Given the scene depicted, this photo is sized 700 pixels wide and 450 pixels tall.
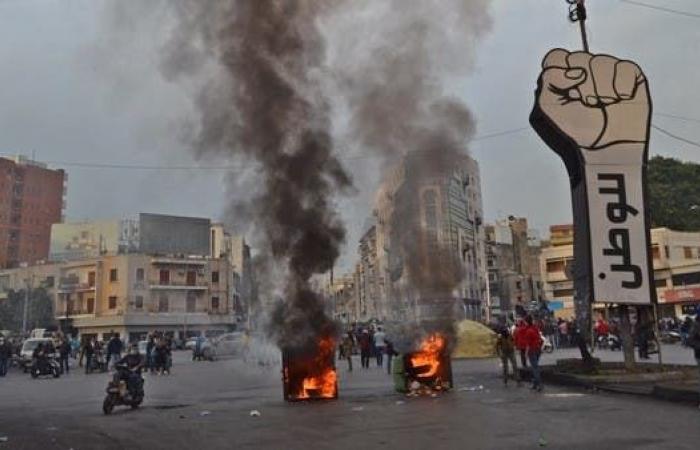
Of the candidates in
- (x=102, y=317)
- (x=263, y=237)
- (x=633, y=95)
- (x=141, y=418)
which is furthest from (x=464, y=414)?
(x=102, y=317)

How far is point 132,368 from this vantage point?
1378 centimetres

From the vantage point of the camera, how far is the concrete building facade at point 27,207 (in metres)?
95.8

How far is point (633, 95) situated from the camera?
15.8 meters

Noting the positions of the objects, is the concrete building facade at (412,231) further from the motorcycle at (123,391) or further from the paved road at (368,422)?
the motorcycle at (123,391)

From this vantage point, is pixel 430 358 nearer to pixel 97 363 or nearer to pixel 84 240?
pixel 97 363

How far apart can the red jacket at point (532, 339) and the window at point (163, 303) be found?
192 feet

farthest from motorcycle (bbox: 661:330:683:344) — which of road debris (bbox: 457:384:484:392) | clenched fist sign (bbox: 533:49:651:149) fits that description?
road debris (bbox: 457:384:484:392)

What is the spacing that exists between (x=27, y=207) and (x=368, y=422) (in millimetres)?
102021

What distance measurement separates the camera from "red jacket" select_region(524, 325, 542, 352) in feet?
45.9

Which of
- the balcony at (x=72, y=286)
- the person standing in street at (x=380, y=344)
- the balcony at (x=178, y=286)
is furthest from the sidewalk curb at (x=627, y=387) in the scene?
the balcony at (x=72, y=286)

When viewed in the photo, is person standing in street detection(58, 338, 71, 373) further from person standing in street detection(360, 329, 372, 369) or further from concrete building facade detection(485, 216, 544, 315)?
concrete building facade detection(485, 216, 544, 315)

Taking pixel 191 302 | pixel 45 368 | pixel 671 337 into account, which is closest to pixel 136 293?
pixel 191 302

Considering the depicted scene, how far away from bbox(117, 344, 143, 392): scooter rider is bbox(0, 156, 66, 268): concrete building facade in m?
90.3

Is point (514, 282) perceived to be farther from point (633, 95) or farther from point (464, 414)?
point (464, 414)
